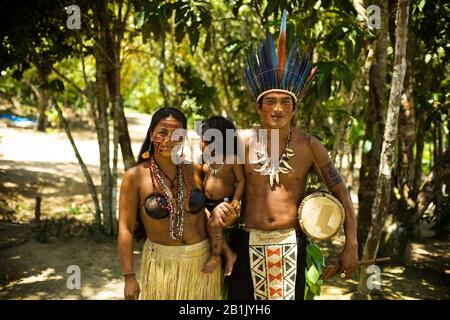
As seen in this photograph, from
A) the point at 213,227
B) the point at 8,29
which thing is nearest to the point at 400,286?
the point at 213,227

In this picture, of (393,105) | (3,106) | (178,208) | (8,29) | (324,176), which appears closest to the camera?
(178,208)

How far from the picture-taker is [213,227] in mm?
2660

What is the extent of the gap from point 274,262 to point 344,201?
0.51 m

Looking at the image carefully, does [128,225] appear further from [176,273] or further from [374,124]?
[374,124]

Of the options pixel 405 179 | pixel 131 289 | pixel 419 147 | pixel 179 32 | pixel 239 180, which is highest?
pixel 179 32

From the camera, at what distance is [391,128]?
3768 mm

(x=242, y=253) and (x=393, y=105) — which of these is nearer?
(x=242, y=253)

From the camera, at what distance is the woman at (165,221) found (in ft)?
8.48

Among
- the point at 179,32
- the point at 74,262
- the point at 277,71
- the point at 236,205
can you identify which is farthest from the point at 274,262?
the point at 74,262

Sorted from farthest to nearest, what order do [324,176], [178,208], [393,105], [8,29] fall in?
[8,29]
[393,105]
[324,176]
[178,208]

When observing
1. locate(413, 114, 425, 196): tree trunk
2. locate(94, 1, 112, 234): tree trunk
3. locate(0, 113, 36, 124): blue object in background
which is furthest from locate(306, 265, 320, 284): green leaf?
locate(0, 113, 36, 124): blue object in background
